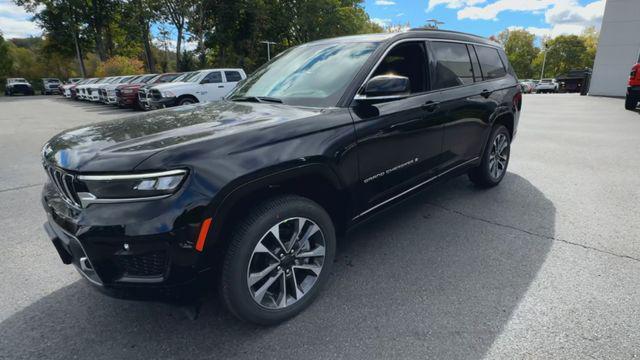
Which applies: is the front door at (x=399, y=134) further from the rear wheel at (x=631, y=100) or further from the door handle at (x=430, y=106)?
the rear wheel at (x=631, y=100)

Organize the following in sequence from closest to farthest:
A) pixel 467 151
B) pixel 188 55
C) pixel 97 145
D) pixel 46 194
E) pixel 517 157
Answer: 1. pixel 97 145
2. pixel 46 194
3. pixel 467 151
4. pixel 517 157
5. pixel 188 55

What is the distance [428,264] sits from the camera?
2.94 metres

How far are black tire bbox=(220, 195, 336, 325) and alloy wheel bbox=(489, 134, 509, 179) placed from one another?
3.05 m

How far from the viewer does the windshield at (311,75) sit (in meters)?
2.67

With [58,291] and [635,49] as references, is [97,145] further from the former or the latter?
[635,49]

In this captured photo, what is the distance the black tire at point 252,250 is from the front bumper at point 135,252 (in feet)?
0.51

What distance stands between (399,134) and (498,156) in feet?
8.01

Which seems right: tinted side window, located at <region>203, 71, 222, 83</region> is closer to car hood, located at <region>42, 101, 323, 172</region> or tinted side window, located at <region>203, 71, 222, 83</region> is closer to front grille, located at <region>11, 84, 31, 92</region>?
car hood, located at <region>42, 101, 323, 172</region>

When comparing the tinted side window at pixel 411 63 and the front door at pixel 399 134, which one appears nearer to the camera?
the front door at pixel 399 134

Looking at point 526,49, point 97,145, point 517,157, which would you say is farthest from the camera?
point 526,49

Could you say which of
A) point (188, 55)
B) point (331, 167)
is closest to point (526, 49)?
point (188, 55)

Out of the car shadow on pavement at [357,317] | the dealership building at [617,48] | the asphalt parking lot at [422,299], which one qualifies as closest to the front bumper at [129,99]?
the asphalt parking lot at [422,299]

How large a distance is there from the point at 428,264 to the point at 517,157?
4.58 meters

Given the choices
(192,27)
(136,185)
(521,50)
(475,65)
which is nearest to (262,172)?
(136,185)
